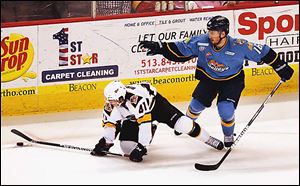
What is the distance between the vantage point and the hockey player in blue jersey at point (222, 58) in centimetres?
429

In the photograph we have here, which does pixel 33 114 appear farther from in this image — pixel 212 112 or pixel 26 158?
pixel 212 112

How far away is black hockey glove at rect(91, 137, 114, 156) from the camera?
14.5 feet

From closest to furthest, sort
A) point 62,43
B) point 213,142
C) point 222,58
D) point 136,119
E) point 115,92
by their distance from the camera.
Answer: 1. point 115,92
2. point 136,119
3. point 222,58
4. point 213,142
5. point 62,43

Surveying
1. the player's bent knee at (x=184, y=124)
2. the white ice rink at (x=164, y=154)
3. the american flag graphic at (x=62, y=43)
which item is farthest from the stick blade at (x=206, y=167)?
the american flag graphic at (x=62, y=43)

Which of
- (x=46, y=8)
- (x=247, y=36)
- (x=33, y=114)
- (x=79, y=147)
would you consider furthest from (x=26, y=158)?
(x=247, y=36)

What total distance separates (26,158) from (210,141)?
3.11 feet

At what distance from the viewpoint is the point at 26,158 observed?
4.45m

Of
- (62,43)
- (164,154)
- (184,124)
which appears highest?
(62,43)

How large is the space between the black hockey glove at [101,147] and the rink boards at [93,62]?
2.41 feet

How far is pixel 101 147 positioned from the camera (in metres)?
4.43

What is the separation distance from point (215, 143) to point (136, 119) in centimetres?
49

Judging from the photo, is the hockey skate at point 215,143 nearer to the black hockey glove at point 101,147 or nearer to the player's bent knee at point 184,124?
the player's bent knee at point 184,124

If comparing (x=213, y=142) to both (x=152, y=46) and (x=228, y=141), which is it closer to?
(x=228, y=141)

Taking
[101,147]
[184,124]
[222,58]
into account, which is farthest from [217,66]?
[101,147]
